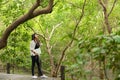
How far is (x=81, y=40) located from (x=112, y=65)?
373mm

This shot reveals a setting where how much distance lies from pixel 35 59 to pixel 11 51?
5640 mm

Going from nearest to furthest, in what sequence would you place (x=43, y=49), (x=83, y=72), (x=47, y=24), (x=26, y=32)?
1. (x=83, y=72)
2. (x=26, y=32)
3. (x=47, y=24)
4. (x=43, y=49)

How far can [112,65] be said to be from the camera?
92.3 inches

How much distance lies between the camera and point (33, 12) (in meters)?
7.96

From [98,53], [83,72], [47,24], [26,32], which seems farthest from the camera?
[47,24]

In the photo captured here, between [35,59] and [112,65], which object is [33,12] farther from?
[112,65]

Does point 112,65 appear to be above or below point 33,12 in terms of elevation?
below

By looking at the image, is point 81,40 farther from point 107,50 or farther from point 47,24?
point 47,24

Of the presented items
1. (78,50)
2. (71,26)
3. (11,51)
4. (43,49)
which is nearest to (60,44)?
(43,49)

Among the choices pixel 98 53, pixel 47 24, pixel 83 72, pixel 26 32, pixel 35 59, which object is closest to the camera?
pixel 98 53

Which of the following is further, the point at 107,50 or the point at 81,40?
the point at 81,40

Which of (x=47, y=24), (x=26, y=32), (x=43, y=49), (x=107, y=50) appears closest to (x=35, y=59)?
(x=26, y=32)

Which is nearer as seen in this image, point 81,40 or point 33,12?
point 81,40

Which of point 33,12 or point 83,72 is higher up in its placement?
point 33,12
